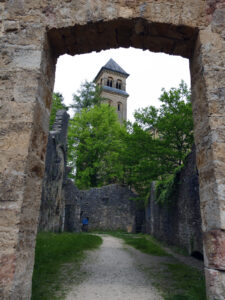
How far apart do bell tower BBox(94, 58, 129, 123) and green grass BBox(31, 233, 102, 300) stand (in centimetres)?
3275

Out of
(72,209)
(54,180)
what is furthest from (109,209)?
(54,180)

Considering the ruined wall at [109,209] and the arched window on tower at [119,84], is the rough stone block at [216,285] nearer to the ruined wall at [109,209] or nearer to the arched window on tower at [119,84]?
the ruined wall at [109,209]

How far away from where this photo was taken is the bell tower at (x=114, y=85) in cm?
3931

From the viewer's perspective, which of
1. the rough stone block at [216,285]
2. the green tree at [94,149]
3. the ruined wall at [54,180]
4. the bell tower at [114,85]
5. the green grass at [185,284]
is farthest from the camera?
the bell tower at [114,85]

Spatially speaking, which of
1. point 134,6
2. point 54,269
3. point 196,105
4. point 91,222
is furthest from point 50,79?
point 91,222

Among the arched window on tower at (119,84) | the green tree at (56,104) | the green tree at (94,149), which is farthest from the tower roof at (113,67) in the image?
the green tree at (56,104)

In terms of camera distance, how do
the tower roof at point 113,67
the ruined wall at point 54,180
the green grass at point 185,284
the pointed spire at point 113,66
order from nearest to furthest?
the green grass at point 185,284, the ruined wall at point 54,180, the tower roof at point 113,67, the pointed spire at point 113,66

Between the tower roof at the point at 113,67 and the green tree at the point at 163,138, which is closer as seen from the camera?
the green tree at the point at 163,138

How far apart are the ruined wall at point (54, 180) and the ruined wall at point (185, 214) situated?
4654mm

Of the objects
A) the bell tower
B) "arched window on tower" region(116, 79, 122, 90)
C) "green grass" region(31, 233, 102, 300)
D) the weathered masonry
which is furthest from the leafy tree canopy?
"arched window on tower" region(116, 79, 122, 90)

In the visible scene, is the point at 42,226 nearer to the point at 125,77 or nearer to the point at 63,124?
the point at 63,124

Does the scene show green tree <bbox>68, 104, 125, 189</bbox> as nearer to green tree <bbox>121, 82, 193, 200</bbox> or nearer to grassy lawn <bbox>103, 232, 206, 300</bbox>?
green tree <bbox>121, 82, 193, 200</bbox>

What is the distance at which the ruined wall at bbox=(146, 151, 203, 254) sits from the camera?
6605mm

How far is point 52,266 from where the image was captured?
16.1ft
